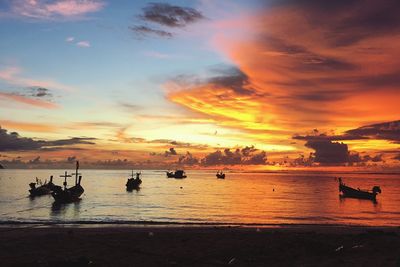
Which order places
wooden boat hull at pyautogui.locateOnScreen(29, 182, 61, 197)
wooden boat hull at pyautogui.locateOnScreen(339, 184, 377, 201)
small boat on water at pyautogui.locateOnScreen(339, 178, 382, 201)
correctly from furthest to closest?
wooden boat hull at pyautogui.locateOnScreen(29, 182, 61, 197)
wooden boat hull at pyautogui.locateOnScreen(339, 184, 377, 201)
small boat on water at pyautogui.locateOnScreen(339, 178, 382, 201)

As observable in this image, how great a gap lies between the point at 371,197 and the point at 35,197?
76.6 meters

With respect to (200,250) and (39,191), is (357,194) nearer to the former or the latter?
(39,191)

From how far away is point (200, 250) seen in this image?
890 inches

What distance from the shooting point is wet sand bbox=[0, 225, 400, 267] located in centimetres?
1898

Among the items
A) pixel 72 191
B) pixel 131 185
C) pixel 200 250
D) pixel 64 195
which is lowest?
pixel 131 185

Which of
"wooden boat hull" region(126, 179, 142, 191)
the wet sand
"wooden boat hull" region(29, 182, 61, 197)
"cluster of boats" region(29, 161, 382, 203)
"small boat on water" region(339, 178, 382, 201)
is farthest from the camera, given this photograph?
"wooden boat hull" region(126, 179, 142, 191)

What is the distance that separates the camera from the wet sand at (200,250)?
18984mm

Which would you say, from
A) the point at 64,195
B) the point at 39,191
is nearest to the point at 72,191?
the point at 64,195

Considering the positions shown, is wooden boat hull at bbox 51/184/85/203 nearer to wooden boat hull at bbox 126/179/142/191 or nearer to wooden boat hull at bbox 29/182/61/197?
wooden boat hull at bbox 29/182/61/197

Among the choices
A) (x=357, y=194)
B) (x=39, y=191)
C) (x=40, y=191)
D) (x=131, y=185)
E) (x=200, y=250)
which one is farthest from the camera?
(x=131, y=185)

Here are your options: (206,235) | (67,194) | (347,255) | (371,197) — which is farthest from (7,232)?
(371,197)

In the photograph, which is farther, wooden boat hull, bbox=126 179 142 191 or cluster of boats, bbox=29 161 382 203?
wooden boat hull, bbox=126 179 142 191

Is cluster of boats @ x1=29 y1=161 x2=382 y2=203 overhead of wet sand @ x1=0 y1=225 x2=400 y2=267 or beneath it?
beneath

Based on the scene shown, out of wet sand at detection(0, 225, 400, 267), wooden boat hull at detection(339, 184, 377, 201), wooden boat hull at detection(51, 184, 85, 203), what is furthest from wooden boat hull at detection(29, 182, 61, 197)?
wooden boat hull at detection(339, 184, 377, 201)
